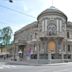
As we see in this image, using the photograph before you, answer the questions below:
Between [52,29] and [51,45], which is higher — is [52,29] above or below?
above

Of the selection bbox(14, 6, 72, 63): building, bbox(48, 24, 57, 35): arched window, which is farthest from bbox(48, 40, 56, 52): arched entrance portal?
bbox(48, 24, 57, 35): arched window

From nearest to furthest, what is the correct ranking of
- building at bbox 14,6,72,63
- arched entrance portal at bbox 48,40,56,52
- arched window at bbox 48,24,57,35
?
building at bbox 14,6,72,63 → arched entrance portal at bbox 48,40,56,52 → arched window at bbox 48,24,57,35

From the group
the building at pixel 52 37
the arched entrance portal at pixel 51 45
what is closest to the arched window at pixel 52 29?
the building at pixel 52 37

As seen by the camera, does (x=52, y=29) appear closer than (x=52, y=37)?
No

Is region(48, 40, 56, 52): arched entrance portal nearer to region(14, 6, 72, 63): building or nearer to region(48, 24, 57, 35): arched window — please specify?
region(14, 6, 72, 63): building

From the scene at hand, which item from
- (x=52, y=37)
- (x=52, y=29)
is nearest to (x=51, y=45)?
(x=52, y=37)

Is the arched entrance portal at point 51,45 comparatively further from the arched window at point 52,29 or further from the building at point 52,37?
the arched window at point 52,29

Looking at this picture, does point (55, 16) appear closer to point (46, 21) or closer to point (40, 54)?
point (46, 21)

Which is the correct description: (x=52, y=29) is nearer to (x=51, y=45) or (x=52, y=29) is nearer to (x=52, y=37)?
(x=52, y=37)

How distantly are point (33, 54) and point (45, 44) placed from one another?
3809mm

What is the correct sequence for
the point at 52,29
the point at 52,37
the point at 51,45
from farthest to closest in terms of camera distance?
the point at 52,29 → the point at 51,45 → the point at 52,37

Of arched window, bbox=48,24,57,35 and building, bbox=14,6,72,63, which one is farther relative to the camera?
arched window, bbox=48,24,57,35

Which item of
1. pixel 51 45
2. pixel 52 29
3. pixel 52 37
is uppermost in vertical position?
pixel 52 29

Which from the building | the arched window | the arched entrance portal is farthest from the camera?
the arched window
